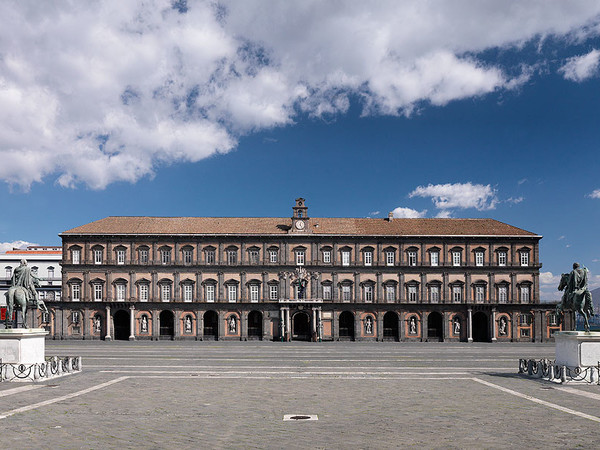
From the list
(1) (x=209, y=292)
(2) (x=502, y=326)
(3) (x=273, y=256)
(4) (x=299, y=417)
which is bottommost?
(2) (x=502, y=326)

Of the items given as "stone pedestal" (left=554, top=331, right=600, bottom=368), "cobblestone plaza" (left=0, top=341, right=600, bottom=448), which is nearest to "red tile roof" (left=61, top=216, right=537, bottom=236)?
"cobblestone plaza" (left=0, top=341, right=600, bottom=448)

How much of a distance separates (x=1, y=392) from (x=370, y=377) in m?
14.9

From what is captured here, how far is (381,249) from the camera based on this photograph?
60406 mm

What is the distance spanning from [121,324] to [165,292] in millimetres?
6670

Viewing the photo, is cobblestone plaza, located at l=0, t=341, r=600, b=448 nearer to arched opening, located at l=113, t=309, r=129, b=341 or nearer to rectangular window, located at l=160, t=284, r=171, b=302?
rectangular window, located at l=160, t=284, r=171, b=302

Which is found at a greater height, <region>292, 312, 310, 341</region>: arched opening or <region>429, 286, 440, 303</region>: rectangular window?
<region>429, 286, 440, 303</region>: rectangular window

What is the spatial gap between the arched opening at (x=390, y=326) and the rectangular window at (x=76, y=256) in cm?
3476

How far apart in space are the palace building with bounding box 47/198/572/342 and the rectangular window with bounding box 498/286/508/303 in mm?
111

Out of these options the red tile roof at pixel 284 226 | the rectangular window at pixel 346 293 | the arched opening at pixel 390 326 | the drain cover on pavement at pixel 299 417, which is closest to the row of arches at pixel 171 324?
the red tile roof at pixel 284 226

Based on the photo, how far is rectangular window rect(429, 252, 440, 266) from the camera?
198ft

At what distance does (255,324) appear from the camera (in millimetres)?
60562

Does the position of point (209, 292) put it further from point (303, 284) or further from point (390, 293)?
point (390, 293)

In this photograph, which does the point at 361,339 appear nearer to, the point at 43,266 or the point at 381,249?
the point at 381,249

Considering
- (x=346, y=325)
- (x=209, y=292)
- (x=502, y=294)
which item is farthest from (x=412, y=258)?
(x=209, y=292)
